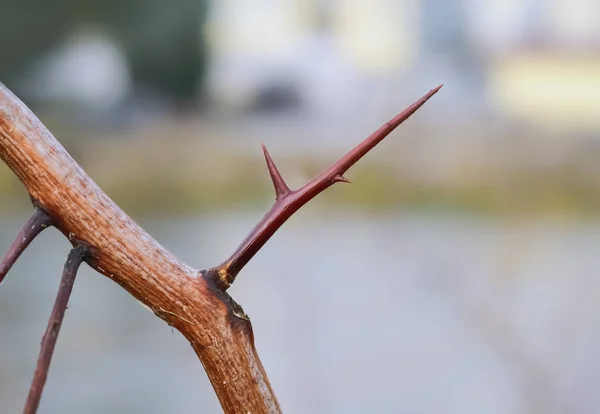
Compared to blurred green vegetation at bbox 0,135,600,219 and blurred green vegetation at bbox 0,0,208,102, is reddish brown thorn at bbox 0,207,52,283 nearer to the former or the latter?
blurred green vegetation at bbox 0,0,208,102

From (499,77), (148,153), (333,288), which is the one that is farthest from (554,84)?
(333,288)

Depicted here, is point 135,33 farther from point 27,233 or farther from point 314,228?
point 27,233

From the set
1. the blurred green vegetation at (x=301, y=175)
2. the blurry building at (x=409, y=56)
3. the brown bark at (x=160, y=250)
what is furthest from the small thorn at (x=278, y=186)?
the blurry building at (x=409, y=56)

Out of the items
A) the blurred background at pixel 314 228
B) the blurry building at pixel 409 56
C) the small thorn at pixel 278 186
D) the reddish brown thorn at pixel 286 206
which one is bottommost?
the reddish brown thorn at pixel 286 206

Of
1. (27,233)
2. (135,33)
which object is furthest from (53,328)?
(135,33)

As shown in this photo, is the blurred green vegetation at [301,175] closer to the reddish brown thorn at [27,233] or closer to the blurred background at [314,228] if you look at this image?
the blurred background at [314,228]

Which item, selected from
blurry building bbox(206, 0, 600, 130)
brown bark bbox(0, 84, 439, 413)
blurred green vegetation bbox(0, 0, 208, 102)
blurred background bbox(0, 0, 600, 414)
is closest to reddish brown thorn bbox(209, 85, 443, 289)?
brown bark bbox(0, 84, 439, 413)
